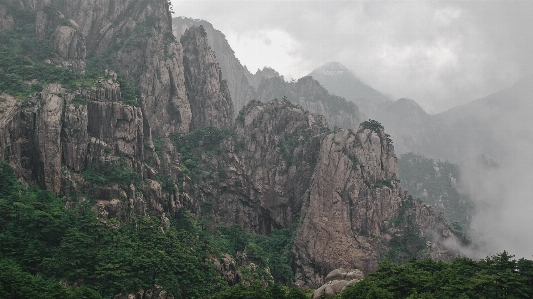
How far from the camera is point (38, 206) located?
61312 millimetres

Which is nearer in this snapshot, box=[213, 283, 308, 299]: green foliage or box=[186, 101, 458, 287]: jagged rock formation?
box=[213, 283, 308, 299]: green foliage

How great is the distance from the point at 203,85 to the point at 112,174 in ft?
163

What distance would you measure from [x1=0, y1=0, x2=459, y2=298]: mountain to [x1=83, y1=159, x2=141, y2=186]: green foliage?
Answer: 0.20 meters

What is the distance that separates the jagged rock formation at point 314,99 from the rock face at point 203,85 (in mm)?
57003

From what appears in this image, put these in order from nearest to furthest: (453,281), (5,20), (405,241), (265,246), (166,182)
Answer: (453,281), (166,182), (405,241), (265,246), (5,20)

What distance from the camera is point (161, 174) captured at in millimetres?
85188

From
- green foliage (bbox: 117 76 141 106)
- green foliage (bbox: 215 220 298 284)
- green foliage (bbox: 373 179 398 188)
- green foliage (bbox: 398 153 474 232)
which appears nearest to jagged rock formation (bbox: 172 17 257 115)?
green foliage (bbox: 398 153 474 232)

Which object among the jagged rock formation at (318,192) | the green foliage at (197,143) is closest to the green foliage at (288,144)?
the jagged rock formation at (318,192)

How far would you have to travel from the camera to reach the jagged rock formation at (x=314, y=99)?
176500 millimetres

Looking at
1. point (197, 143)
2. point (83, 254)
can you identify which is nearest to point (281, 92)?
point (197, 143)

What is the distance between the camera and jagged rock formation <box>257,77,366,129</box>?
17650 cm

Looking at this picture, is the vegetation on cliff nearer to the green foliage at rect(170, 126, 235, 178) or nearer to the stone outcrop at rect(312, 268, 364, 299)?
the stone outcrop at rect(312, 268, 364, 299)

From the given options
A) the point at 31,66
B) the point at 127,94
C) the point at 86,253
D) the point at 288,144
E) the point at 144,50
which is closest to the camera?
the point at 86,253

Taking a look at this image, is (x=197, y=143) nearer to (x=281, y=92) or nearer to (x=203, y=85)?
(x=203, y=85)
